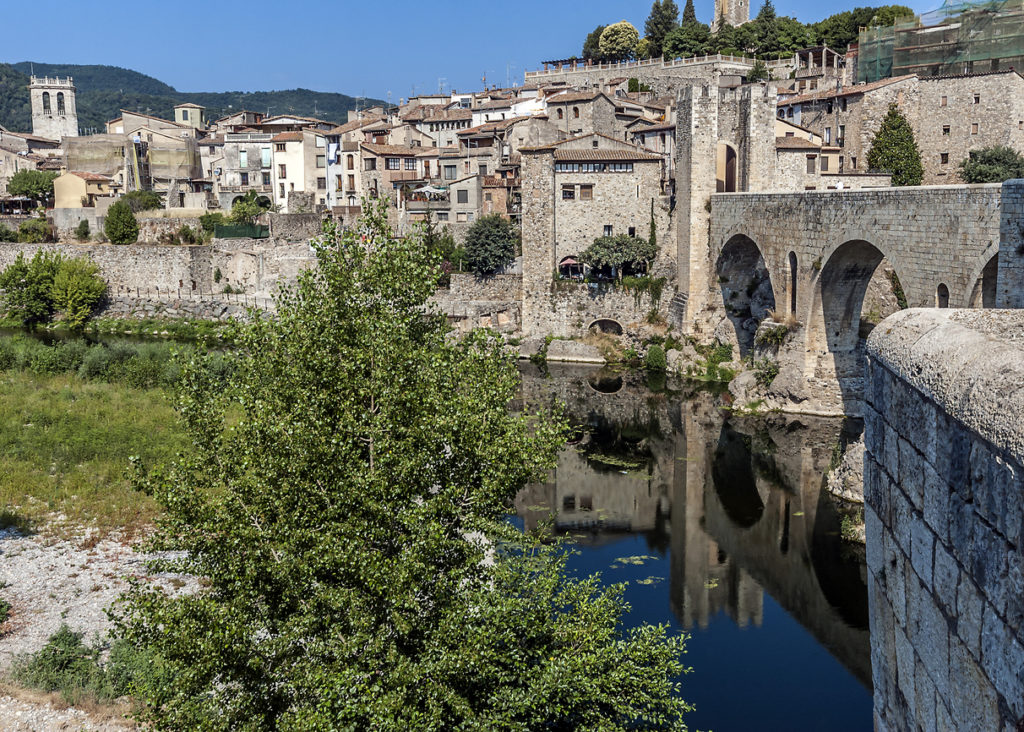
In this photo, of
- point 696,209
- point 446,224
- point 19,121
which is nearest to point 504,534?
point 696,209

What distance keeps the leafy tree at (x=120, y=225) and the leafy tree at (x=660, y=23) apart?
3758 cm

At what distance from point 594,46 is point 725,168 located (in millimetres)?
42386

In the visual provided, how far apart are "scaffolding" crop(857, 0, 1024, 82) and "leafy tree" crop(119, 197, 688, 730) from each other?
36.0m

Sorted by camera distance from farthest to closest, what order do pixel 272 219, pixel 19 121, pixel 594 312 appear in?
pixel 19 121, pixel 272 219, pixel 594 312

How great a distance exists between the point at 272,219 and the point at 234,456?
1457 inches

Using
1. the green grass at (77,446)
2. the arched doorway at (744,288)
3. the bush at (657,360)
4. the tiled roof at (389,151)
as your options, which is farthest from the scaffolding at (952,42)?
the green grass at (77,446)

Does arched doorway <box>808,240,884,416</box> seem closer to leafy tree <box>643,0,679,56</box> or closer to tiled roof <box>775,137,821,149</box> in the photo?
tiled roof <box>775,137,821,149</box>

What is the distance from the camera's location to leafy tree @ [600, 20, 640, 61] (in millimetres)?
69188

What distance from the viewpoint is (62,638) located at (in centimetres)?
1240

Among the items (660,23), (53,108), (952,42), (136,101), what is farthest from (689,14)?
(136,101)

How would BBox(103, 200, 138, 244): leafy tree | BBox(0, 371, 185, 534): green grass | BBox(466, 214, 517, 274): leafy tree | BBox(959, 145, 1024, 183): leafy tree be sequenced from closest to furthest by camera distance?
BBox(0, 371, 185, 534): green grass, BBox(959, 145, 1024, 183): leafy tree, BBox(466, 214, 517, 274): leafy tree, BBox(103, 200, 138, 244): leafy tree

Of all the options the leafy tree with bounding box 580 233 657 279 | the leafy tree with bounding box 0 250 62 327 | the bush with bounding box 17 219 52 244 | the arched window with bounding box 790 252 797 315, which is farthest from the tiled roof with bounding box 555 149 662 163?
the bush with bounding box 17 219 52 244

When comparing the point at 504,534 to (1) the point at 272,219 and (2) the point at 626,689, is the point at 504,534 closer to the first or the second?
(2) the point at 626,689

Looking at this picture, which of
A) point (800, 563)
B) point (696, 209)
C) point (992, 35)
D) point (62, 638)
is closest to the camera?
point (62, 638)
